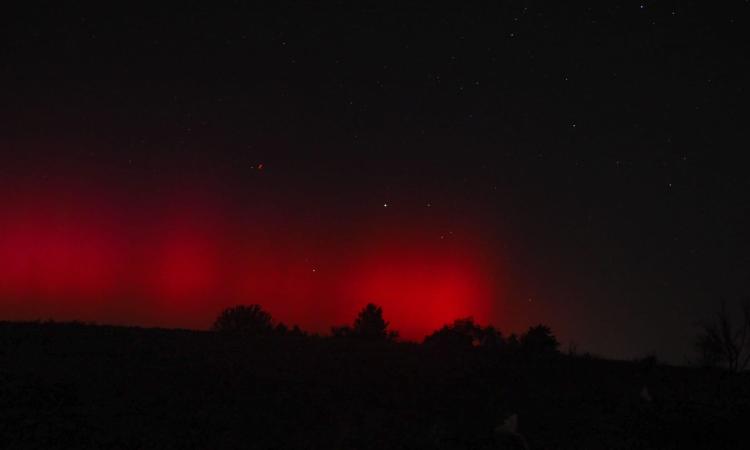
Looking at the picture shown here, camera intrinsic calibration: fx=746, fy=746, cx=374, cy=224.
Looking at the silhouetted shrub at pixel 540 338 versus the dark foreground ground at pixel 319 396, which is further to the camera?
the silhouetted shrub at pixel 540 338

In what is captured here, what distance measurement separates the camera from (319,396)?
19.2 m

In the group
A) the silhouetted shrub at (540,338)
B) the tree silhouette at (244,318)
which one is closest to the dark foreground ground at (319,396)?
the silhouetted shrub at (540,338)

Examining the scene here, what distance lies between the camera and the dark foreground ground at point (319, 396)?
50.2 ft

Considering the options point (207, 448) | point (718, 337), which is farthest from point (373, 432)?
point (718, 337)

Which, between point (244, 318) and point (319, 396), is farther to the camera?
point (244, 318)

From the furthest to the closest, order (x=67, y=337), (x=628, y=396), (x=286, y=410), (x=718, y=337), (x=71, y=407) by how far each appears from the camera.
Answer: (x=718, y=337)
(x=67, y=337)
(x=628, y=396)
(x=286, y=410)
(x=71, y=407)

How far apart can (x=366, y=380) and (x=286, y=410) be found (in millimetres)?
4615

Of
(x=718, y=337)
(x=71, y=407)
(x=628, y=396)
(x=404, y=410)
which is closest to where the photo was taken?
(x=71, y=407)

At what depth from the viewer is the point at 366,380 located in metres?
21.7

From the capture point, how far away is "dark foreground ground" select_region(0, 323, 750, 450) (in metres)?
15.3

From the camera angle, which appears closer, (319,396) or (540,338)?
(319,396)

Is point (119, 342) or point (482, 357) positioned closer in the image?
point (119, 342)

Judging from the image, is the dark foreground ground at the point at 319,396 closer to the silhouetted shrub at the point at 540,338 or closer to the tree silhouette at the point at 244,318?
the silhouetted shrub at the point at 540,338

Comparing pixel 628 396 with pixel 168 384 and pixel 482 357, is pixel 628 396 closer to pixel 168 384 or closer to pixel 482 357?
pixel 482 357
